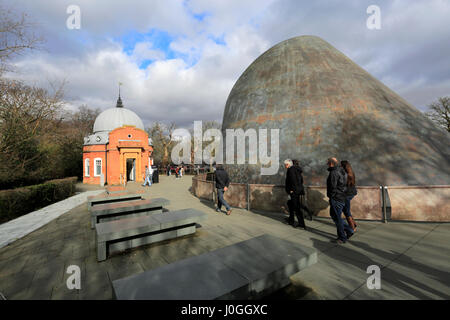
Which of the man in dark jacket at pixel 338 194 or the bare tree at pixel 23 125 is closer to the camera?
the man in dark jacket at pixel 338 194

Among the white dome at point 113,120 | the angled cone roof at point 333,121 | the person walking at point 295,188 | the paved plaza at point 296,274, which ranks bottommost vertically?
the paved plaza at point 296,274

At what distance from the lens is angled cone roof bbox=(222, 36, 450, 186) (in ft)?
25.3

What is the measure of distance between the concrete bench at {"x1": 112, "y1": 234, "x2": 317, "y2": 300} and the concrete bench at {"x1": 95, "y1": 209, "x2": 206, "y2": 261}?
2.14 meters

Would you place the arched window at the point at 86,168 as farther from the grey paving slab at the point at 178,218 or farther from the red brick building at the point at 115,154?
the grey paving slab at the point at 178,218

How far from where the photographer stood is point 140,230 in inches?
174

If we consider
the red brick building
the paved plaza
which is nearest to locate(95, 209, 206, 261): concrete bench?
the paved plaza

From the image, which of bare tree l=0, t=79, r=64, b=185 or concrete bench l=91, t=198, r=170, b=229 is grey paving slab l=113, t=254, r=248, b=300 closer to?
concrete bench l=91, t=198, r=170, b=229

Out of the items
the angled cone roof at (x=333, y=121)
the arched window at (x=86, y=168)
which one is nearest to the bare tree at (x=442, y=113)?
the angled cone roof at (x=333, y=121)

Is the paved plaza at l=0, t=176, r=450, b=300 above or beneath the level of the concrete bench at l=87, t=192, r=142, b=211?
beneath

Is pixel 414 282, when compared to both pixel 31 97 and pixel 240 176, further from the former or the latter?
pixel 31 97

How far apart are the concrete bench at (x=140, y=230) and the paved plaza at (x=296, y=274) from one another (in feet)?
0.62

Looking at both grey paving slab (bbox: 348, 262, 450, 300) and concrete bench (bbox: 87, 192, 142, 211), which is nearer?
grey paving slab (bbox: 348, 262, 450, 300)

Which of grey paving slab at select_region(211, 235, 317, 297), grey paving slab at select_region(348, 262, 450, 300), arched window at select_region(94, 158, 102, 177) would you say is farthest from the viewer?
arched window at select_region(94, 158, 102, 177)

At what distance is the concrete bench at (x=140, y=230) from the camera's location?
402cm
